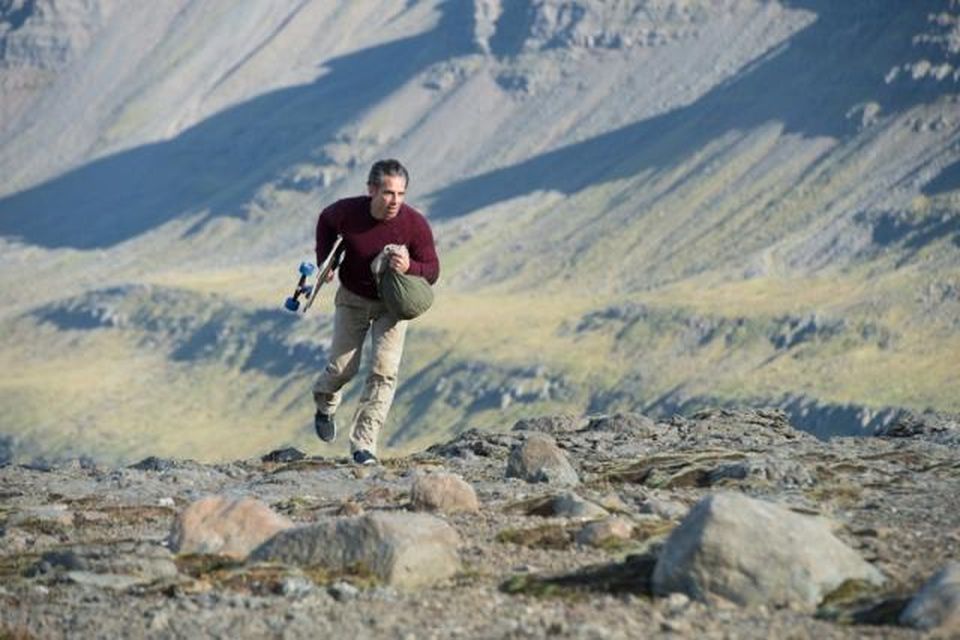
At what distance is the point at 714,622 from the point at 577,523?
5042 mm

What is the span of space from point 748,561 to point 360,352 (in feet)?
40.1

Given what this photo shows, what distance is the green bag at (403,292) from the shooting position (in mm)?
24266

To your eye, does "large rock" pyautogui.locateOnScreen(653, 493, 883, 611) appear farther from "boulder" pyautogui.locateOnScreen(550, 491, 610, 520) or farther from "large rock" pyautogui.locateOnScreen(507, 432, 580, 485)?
"large rock" pyautogui.locateOnScreen(507, 432, 580, 485)

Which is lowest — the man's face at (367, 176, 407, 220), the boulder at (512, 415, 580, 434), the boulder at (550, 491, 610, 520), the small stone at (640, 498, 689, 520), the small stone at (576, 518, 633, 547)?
the boulder at (512, 415, 580, 434)

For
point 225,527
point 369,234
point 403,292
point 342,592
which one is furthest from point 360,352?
point 342,592

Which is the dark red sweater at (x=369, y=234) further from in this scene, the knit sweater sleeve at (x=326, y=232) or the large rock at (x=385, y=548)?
the large rock at (x=385, y=548)

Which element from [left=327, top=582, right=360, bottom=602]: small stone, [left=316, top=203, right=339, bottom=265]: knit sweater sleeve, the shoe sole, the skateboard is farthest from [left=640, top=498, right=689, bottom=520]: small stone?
the shoe sole

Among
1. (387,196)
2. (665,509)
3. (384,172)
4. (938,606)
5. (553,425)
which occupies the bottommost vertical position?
(553,425)

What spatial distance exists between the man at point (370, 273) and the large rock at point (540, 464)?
1.87m

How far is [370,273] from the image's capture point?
2483 cm

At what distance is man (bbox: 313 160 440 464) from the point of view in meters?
24.1

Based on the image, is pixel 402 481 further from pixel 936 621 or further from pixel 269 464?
pixel 936 621

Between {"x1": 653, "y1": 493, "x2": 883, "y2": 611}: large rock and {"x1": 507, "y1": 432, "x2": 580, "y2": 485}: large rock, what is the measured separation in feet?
29.5

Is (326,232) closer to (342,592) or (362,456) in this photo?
(362,456)
